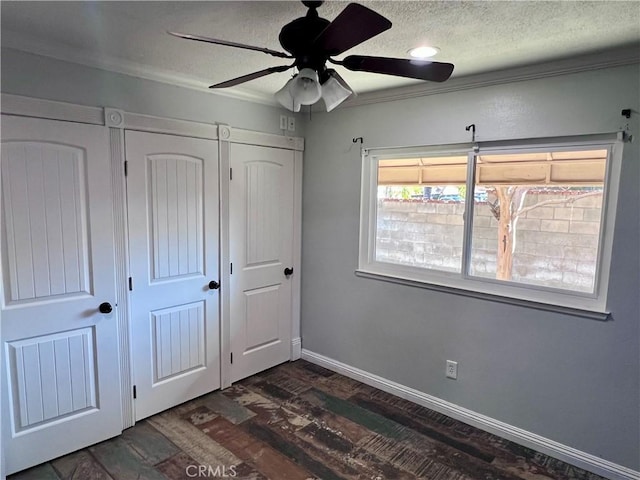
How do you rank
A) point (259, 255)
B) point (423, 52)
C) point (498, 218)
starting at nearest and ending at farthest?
1. point (423, 52)
2. point (498, 218)
3. point (259, 255)

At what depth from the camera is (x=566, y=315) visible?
2.40 meters

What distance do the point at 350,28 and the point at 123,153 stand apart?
183 cm

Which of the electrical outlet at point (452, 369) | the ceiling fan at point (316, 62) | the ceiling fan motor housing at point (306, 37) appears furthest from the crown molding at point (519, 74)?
the electrical outlet at point (452, 369)

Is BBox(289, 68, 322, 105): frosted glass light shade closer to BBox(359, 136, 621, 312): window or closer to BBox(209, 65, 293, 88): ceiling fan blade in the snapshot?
BBox(209, 65, 293, 88): ceiling fan blade

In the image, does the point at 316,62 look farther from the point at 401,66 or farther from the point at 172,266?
the point at 172,266

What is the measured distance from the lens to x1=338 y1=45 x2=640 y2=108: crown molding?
2141 millimetres

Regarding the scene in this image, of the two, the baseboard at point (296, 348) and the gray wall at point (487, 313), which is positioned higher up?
the gray wall at point (487, 313)

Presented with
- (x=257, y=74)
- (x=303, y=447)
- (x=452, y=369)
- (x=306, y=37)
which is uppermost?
(x=306, y=37)

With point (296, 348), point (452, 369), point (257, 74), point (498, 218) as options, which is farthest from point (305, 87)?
point (296, 348)

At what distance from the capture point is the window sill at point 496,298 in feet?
7.62

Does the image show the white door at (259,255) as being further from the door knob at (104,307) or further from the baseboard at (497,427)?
the door knob at (104,307)

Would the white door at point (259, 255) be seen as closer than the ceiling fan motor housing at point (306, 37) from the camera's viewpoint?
No

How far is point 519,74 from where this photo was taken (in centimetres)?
245

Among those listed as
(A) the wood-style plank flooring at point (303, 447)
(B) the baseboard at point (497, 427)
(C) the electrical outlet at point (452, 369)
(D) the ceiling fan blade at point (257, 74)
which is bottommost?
(A) the wood-style plank flooring at point (303, 447)
